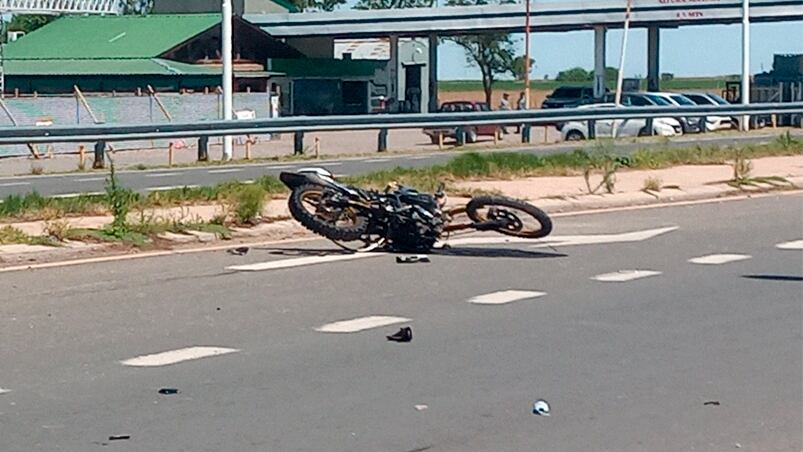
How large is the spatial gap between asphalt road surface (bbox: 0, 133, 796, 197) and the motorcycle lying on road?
27.4 feet

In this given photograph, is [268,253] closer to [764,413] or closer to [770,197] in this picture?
[764,413]

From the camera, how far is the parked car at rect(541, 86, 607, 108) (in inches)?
2463

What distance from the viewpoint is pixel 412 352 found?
32.1 ft

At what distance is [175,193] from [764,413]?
11.2 m

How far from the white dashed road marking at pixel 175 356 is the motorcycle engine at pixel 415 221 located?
13.9ft

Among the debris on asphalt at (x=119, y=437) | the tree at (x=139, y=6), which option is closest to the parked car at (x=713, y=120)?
the debris on asphalt at (x=119, y=437)

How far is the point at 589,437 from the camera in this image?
768cm

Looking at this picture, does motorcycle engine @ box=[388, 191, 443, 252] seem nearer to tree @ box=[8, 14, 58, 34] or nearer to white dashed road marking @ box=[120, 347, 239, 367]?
white dashed road marking @ box=[120, 347, 239, 367]

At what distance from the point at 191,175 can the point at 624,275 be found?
14654 millimetres

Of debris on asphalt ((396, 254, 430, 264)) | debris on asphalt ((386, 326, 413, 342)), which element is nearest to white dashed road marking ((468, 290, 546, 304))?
debris on asphalt ((386, 326, 413, 342))

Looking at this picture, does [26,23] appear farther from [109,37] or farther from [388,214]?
[388,214]

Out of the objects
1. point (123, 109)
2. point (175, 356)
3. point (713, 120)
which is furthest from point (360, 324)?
point (713, 120)

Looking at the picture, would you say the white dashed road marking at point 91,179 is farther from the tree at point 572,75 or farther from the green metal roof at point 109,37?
the tree at point 572,75

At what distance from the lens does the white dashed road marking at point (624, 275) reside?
513 inches
